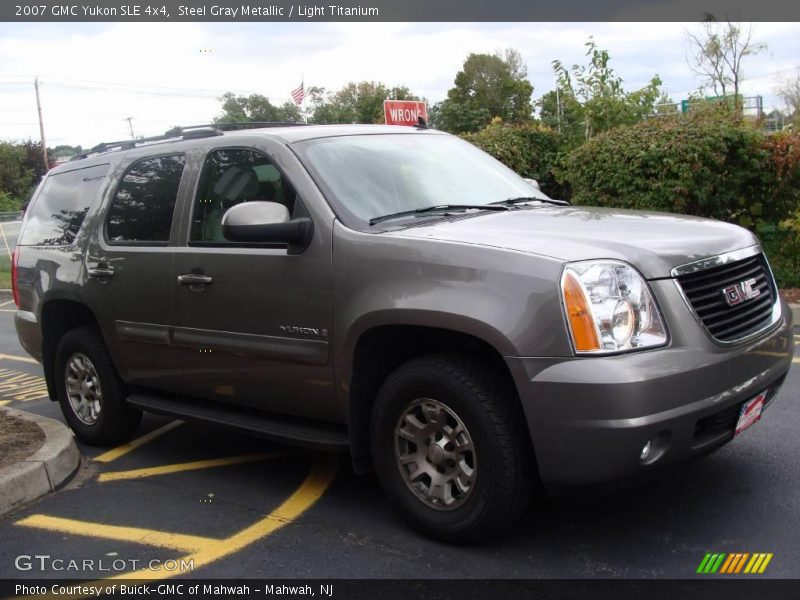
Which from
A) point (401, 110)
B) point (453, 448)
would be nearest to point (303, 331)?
point (453, 448)

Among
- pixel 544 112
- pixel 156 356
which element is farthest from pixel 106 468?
pixel 544 112

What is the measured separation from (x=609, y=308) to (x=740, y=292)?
0.81m

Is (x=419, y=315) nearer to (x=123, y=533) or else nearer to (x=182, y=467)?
(x=123, y=533)

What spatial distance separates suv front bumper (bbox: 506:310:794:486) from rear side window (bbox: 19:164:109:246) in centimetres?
364

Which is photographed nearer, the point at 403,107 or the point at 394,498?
the point at 394,498

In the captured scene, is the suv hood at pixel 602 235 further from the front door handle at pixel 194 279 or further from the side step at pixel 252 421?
the front door handle at pixel 194 279

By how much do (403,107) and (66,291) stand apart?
416 inches

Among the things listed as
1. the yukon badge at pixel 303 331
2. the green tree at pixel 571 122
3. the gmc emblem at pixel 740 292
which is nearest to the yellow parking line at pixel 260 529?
the yukon badge at pixel 303 331

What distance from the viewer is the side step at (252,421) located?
13.1 ft

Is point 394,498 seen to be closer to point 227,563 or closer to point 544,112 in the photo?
point 227,563

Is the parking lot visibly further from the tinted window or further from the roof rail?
the roof rail

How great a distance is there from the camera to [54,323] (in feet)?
19.2

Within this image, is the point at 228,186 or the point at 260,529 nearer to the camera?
the point at 260,529

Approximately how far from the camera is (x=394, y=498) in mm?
3771
